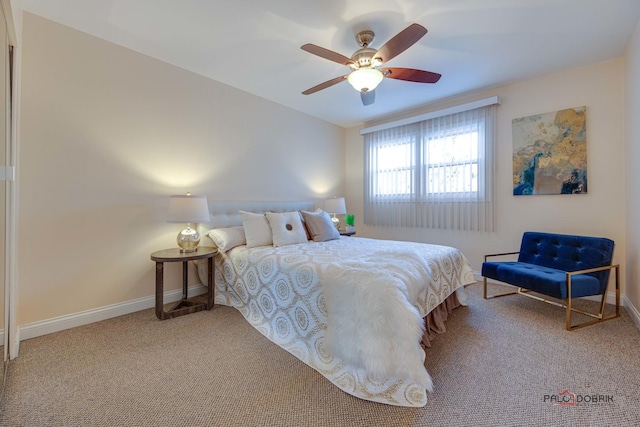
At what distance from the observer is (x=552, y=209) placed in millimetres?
3232

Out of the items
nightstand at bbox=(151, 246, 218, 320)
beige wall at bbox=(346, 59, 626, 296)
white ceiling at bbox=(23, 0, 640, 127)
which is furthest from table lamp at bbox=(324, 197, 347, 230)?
nightstand at bbox=(151, 246, 218, 320)

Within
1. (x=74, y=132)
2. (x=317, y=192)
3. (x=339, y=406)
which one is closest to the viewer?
(x=339, y=406)

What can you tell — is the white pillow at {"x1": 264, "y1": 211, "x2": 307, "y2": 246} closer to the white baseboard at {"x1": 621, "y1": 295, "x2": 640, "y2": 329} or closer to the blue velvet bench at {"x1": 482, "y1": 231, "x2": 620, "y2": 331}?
the blue velvet bench at {"x1": 482, "y1": 231, "x2": 620, "y2": 331}

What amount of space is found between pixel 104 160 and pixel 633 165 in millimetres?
4991

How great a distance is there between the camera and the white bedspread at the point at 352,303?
1491 mm

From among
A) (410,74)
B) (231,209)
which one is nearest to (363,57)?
(410,74)

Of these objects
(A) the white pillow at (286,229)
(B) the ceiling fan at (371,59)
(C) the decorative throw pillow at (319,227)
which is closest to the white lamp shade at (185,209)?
(A) the white pillow at (286,229)

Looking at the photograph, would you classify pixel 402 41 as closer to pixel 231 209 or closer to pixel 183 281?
pixel 231 209

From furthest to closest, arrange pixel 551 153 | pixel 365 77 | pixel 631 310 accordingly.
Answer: pixel 551 153, pixel 631 310, pixel 365 77

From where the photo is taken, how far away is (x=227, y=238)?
2900mm

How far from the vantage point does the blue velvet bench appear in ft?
7.72

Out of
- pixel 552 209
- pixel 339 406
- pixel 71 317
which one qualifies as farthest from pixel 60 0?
pixel 552 209

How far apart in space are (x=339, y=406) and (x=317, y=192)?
355 cm

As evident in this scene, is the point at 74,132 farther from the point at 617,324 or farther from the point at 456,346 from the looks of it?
the point at 617,324
